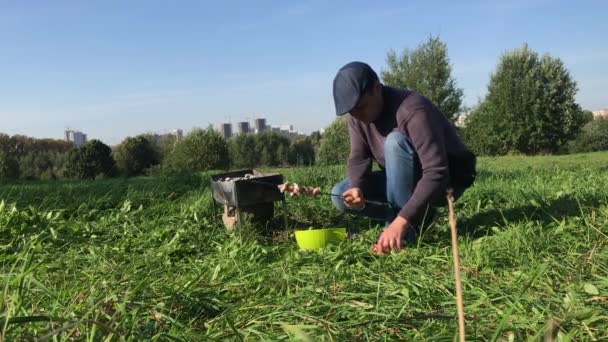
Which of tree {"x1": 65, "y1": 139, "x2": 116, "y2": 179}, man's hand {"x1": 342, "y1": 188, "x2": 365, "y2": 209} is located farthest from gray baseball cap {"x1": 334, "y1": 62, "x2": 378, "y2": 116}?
tree {"x1": 65, "y1": 139, "x2": 116, "y2": 179}

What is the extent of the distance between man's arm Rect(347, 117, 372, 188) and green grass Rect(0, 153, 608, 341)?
0.30 m

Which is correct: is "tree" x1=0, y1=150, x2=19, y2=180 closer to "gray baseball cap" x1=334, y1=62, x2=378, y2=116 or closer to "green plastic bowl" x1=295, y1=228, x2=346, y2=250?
"green plastic bowl" x1=295, y1=228, x2=346, y2=250

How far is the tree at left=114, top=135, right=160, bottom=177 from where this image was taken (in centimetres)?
2560

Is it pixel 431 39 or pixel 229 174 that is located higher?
pixel 431 39

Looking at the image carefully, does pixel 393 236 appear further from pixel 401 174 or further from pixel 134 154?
pixel 134 154

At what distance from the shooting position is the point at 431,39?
2584 cm

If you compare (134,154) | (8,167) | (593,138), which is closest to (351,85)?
(8,167)

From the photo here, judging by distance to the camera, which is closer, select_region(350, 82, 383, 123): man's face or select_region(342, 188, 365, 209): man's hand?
select_region(350, 82, 383, 123): man's face

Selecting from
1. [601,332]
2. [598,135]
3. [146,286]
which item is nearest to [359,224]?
[146,286]

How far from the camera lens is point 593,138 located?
3009 cm

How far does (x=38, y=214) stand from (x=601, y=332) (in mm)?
2963

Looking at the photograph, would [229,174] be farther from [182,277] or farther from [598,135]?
[598,135]

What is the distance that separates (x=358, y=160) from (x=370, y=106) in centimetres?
48

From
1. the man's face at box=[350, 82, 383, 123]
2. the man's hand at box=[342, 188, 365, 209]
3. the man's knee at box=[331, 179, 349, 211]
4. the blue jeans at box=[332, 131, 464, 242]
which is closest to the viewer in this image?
the man's face at box=[350, 82, 383, 123]
